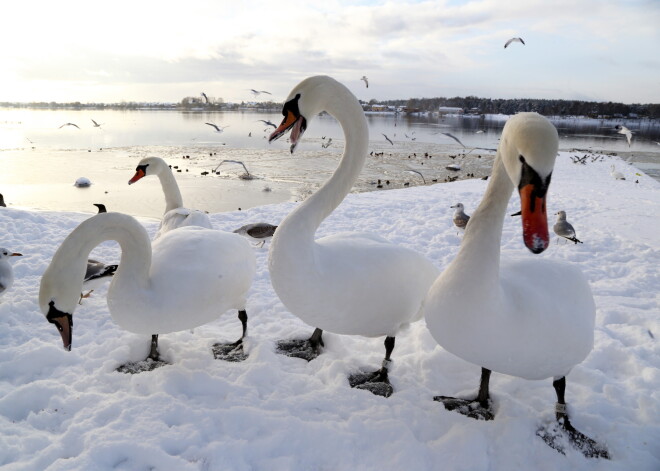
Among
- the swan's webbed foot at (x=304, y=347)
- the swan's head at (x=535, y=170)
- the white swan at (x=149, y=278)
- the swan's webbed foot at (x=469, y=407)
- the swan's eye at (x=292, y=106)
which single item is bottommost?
the swan's webbed foot at (x=304, y=347)

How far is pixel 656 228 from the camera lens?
26.7 ft

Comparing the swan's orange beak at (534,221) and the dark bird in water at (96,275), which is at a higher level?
the swan's orange beak at (534,221)

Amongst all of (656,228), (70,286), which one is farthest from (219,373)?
(656,228)

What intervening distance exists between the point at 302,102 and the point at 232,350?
2279 mm

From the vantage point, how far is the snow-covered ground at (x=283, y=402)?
256cm

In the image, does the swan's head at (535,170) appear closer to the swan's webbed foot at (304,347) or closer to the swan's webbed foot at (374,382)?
the swan's webbed foot at (374,382)

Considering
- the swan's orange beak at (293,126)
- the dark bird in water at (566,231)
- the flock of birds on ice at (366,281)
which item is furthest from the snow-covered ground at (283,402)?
the dark bird in water at (566,231)

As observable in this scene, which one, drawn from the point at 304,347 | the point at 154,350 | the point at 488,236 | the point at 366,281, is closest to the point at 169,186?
the point at 154,350

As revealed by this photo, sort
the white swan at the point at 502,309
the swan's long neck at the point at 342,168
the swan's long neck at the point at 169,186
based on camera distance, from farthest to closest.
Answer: the swan's long neck at the point at 169,186 < the swan's long neck at the point at 342,168 < the white swan at the point at 502,309

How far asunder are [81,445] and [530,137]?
3.06 meters

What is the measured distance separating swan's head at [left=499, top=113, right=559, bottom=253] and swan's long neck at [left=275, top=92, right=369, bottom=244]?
4.51 feet

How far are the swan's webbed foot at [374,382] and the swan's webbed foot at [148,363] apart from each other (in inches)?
63.8

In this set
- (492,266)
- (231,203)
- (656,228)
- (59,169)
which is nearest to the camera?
(492,266)

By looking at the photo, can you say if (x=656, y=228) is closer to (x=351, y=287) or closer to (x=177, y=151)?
(x=351, y=287)
